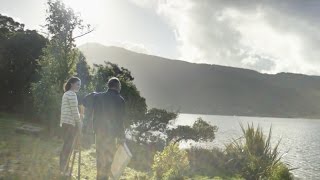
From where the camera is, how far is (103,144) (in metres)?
8.99

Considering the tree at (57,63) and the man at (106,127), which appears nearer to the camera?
the man at (106,127)

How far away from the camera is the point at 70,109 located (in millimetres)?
10148

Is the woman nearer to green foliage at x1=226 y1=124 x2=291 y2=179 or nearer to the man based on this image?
the man

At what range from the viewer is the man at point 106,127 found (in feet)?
29.5

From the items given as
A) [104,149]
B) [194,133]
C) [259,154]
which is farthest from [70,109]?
[194,133]

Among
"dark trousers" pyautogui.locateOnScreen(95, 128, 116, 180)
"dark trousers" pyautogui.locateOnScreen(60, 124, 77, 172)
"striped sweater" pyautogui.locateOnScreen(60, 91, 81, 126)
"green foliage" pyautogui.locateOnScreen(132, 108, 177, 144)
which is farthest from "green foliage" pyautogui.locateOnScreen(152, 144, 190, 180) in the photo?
"green foliage" pyautogui.locateOnScreen(132, 108, 177, 144)

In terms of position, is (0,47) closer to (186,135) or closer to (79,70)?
(79,70)

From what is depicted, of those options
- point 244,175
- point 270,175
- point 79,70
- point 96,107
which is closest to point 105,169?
point 96,107

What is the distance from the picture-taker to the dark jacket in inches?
354

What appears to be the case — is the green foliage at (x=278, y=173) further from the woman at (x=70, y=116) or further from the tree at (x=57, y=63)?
the tree at (x=57, y=63)

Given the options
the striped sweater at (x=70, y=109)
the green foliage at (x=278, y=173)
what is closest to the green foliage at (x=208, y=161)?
the green foliage at (x=278, y=173)

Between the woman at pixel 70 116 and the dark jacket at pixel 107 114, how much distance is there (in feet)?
4.10

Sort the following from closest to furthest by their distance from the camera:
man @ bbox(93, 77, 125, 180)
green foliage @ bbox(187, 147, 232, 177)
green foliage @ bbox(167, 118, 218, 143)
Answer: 1. man @ bbox(93, 77, 125, 180)
2. green foliage @ bbox(187, 147, 232, 177)
3. green foliage @ bbox(167, 118, 218, 143)

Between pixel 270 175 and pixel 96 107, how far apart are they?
10.3m
